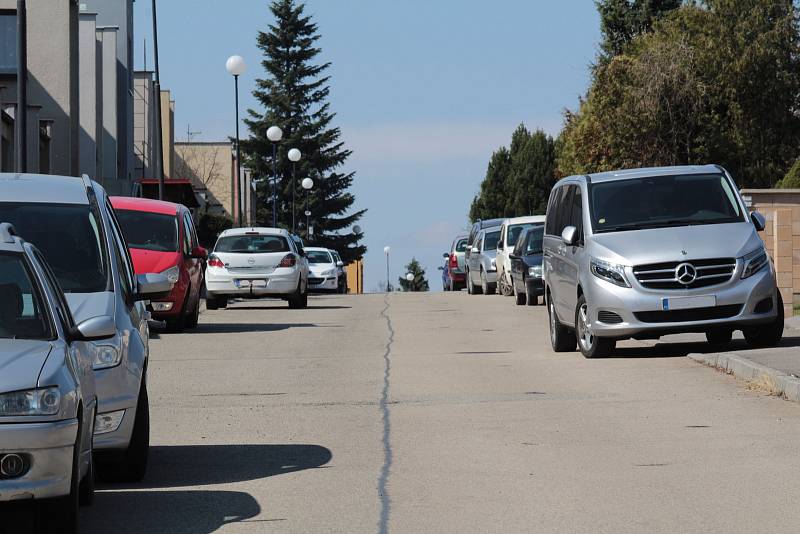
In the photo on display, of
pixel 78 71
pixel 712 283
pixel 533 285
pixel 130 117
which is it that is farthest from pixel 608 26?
pixel 712 283

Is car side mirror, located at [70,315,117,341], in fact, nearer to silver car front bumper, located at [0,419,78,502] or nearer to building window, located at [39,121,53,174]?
silver car front bumper, located at [0,419,78,502]

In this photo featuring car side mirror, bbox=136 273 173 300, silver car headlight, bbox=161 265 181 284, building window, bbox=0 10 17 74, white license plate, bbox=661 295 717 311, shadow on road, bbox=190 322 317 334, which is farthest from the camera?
building window, bbox=0 10 17 74

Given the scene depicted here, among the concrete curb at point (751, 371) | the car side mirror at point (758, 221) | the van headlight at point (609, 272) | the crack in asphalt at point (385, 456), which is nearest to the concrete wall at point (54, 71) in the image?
the crack in asphalt at point (385, 456)

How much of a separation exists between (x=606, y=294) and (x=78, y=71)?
33.3m

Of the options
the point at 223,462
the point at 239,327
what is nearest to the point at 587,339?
the point at 223,462

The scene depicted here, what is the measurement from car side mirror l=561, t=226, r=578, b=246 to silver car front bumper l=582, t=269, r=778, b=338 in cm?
93

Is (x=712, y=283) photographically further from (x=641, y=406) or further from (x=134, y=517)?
(x=134, y=517)

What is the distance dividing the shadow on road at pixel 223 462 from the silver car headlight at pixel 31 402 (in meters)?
2.27

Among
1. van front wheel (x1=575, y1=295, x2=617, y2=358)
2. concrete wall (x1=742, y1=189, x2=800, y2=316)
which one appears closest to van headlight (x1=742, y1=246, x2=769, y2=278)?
van front wheel (x1=575, y1=295, x2=617, y2=358)

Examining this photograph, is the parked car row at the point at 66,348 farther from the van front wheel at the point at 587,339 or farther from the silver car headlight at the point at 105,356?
the van front wheel at the point at 587,339

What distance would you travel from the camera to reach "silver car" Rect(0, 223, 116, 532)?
6660 millimetres

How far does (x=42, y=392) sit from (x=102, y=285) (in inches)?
115

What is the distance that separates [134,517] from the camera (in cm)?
795

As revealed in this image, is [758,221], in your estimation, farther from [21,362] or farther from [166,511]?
[21,362]
